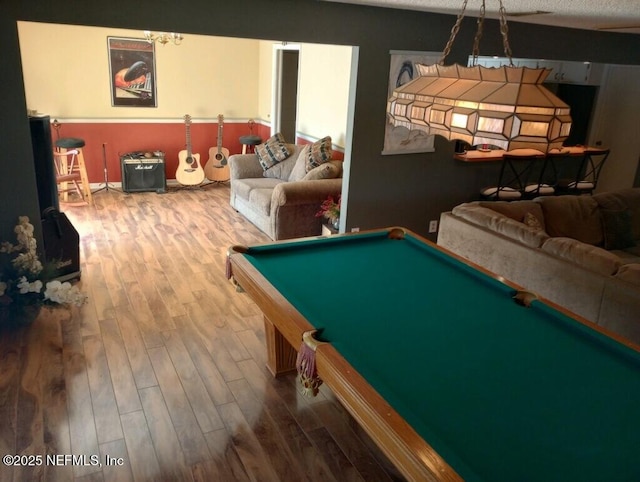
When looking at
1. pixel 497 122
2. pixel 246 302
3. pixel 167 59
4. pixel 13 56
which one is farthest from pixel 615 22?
pixel 167 59

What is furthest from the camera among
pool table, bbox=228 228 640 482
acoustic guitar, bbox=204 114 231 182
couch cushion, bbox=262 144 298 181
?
acoustic guitar, bbox=204 114 231 182

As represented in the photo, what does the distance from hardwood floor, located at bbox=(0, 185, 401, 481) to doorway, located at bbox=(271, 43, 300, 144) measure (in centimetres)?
358

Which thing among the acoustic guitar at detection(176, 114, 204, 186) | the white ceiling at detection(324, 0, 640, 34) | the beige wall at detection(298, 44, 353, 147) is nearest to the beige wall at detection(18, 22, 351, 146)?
the beige wall at detection(298, 44, 353, 147)

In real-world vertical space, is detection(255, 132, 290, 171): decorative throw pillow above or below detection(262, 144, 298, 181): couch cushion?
above

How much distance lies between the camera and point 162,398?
2873 millimetres

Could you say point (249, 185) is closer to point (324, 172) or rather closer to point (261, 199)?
point (261, 199)

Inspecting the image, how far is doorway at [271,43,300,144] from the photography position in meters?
7.23

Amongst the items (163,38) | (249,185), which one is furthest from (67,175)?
(249,185)

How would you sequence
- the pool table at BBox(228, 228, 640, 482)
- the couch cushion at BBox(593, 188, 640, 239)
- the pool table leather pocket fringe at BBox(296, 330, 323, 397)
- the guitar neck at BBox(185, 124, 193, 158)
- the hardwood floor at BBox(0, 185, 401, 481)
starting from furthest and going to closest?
1. the guitar neck at BBox(185, 124, 193, 158)
2. the couch cushion at BBox(593, 188, 640, 239)
3. the hardwood floor at BBox(0, 185, 401, 481)
4. the pool table leather pocket fringe at BBox(296, 330, 323, 397)
5. the pool table at BBox(228, 228, 640, 482)

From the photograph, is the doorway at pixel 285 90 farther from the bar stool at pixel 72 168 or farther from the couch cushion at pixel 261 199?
the bar stool at pixel 72 168

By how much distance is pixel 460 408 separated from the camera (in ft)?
5.45

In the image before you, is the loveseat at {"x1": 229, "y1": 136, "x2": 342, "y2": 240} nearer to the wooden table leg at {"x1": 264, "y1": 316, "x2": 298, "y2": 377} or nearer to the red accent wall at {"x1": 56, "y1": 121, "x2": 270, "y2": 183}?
the red accent wall at {"x1": 56, "y1": 121, "x2": 270, "y2": 183}

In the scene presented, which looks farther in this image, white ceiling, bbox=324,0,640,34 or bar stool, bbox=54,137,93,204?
bar stool, bbox=54,137,93,204

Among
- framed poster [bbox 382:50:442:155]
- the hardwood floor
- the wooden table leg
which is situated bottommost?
the hardwood floor
